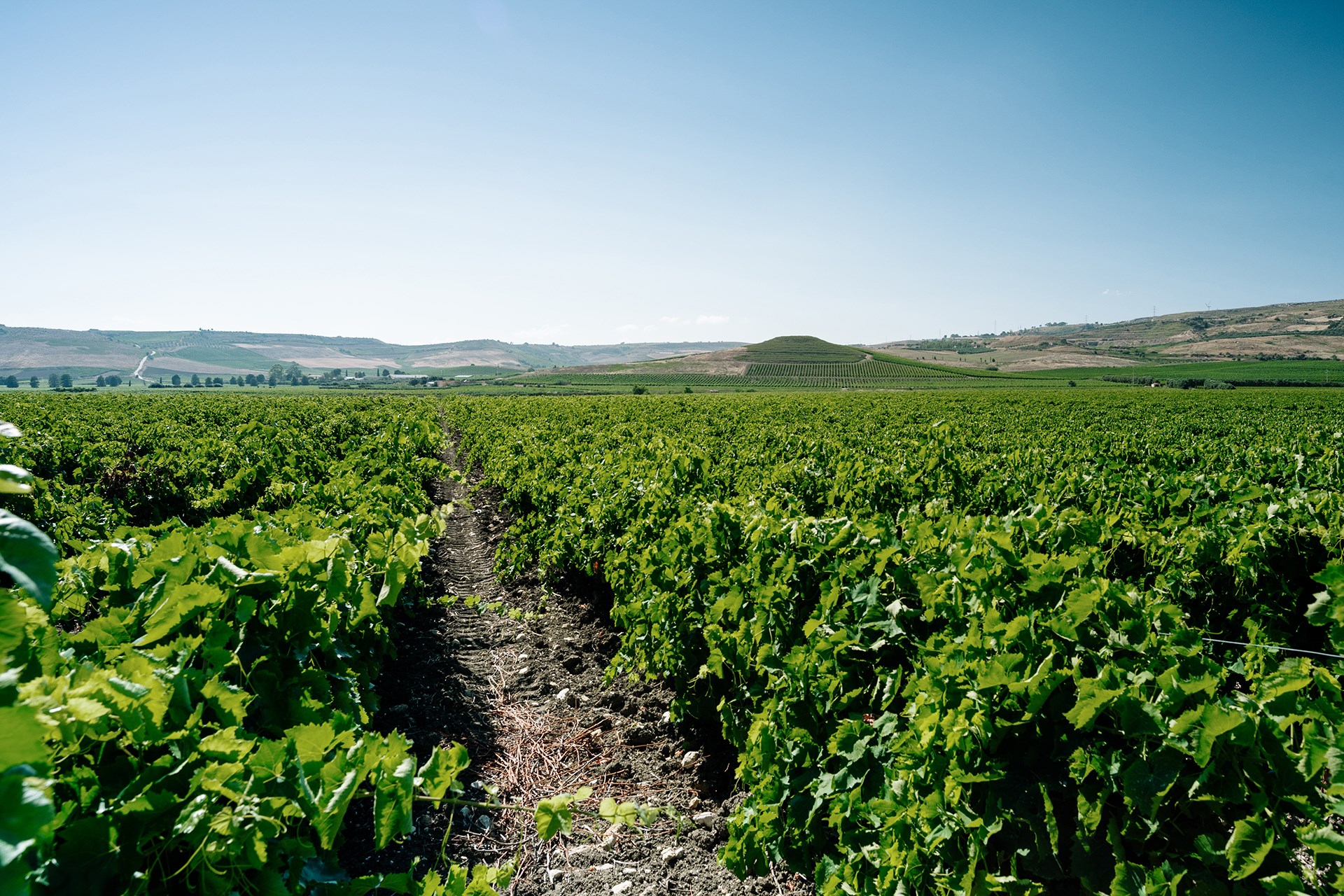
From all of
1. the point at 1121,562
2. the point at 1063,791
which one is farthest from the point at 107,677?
the point at 1121,562

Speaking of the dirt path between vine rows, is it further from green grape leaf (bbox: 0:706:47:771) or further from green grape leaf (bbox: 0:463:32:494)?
green grape leaf (bbox: 0:463:32:494)

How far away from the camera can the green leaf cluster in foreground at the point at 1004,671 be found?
84.0 inches

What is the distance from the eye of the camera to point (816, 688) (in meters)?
3.56

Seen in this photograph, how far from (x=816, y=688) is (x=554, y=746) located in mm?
2522

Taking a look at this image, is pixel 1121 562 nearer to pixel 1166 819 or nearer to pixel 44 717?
pixel 1166 819

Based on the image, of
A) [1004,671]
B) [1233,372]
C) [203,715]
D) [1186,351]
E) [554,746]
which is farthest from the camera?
[1186,351]

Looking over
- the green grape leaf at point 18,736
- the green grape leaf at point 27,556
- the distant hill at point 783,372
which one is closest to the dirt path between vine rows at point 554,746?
the green grape leaf at point 18,736

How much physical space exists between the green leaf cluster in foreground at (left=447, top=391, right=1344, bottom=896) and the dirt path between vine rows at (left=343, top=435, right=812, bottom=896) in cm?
37

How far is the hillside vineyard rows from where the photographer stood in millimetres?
1757

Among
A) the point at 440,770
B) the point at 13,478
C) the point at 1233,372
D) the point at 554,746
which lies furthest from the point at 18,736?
the point at 1233,372

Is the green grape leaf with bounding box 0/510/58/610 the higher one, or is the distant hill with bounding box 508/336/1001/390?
the distant hill with bounding box 508/336/1001/390

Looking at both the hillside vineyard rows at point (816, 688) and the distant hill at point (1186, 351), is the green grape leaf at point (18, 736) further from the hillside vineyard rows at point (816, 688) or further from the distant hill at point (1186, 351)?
the distant hill at point (1186, 351)

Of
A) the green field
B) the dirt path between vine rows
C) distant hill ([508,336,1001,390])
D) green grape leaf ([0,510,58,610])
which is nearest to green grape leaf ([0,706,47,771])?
green grape leaf ([0,510,58,610])

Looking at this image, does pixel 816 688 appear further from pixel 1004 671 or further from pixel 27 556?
pixel 27 556
